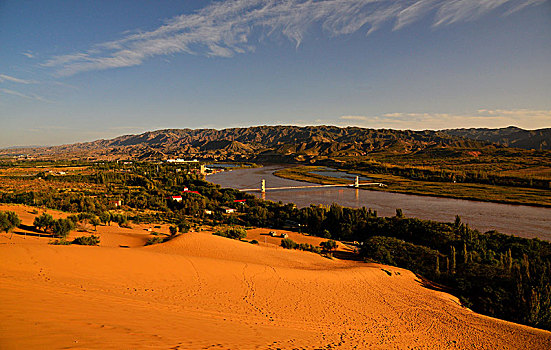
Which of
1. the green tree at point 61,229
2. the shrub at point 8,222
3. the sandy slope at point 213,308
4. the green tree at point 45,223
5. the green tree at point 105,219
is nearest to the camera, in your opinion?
the sandy slope at point 213,308

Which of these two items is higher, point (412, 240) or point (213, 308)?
point (213, 308)

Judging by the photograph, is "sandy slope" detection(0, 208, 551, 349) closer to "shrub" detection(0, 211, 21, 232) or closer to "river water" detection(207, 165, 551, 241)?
"shrub" detection(0, 211, 21, 232)

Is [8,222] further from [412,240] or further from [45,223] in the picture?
[412,240]

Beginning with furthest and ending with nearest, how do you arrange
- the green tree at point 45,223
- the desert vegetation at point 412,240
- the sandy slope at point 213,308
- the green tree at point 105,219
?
1. the green tree at point 105,219
2. the green tree at point 45,223
3. the desert vegetation at point 412,240
4. the sandy slope at point 213,308

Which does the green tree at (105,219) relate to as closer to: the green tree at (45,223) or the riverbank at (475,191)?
the green tree at (45,223)

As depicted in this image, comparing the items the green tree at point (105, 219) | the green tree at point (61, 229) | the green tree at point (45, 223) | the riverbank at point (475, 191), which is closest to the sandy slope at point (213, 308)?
the green tree at point (61, 229)

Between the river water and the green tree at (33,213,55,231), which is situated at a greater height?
the green tree at (33,213,55,231)

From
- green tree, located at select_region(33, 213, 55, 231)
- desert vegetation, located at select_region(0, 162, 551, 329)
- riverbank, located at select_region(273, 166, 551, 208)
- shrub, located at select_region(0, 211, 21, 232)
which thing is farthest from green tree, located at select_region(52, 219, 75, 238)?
riverbank, located at select_region(273, 166, 551, 208)

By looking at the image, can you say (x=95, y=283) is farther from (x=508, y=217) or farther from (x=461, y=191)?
(x=461, y=191)

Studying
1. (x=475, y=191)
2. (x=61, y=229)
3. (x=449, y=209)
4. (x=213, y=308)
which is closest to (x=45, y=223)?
(x=61, y=229)
